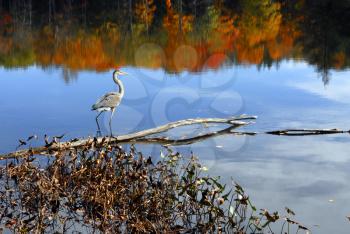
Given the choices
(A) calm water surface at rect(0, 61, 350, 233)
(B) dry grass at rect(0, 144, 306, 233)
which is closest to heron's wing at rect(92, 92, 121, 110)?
(A) calm water surface at rect(0, 61, 350, 233)

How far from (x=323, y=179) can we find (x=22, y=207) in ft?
21.3

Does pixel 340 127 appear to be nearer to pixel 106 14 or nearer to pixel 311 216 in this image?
pixel 311 216

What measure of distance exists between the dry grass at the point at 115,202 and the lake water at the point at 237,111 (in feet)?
5.85

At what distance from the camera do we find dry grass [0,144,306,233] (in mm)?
10016

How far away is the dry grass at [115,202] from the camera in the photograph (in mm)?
10016

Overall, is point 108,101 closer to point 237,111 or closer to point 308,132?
point 308,132

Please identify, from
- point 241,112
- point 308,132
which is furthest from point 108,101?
point 241,112

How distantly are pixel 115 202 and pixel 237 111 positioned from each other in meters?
13.0

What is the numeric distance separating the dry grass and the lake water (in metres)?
1.78

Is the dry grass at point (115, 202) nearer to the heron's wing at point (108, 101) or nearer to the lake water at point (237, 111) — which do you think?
the lake water at point (237, 111)

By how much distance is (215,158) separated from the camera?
51.1 feet

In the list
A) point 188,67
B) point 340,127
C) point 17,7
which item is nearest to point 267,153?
point 340,127

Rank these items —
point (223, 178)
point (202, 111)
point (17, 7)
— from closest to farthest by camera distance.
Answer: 1. point (223, 178)
2. point (202, 111)
3. point (17, 7)

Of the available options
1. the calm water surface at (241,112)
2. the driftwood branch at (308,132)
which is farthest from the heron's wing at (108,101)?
the driftwood branch at (308,132)
